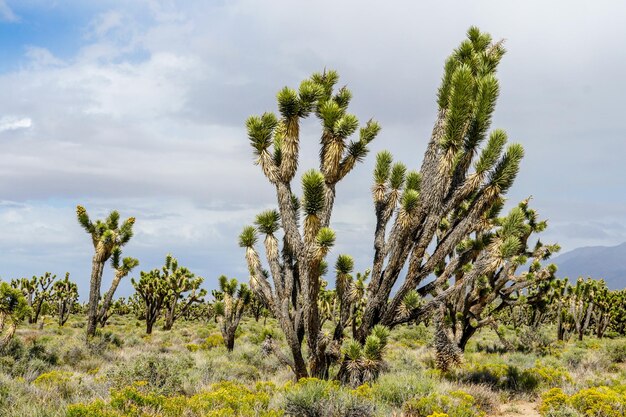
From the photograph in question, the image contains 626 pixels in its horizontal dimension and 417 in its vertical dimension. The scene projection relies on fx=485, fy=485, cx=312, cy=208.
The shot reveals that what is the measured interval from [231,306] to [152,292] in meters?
10.9

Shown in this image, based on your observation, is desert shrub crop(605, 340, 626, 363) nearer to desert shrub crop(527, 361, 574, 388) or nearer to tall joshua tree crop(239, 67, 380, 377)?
desert shrub crop(527, 361, 574, 388)

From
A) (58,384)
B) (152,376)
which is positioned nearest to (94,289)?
(58,384)

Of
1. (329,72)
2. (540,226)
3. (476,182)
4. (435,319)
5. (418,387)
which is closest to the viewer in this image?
(418,387)

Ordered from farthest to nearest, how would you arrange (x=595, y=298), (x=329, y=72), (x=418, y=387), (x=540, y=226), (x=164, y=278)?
(x=595, y=298), (x=164, y=278), (x=540, y=226), (x=329, y=72), (x=418, y=387)

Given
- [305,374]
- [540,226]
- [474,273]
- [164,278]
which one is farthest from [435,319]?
[164,278]

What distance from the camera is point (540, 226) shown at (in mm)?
18766

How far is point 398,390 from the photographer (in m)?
10.0

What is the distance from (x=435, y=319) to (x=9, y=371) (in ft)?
38.9

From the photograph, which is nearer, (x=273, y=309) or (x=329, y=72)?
(x=273, y=309)

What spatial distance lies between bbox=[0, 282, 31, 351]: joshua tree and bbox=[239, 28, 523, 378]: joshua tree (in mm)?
7448

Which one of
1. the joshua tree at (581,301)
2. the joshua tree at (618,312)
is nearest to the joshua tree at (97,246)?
the joshua tree at (581,301)

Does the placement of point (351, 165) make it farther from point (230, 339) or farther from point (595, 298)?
point (595, 298)

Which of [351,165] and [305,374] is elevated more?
[351,165]

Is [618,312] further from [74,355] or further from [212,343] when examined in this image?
[74,355]
